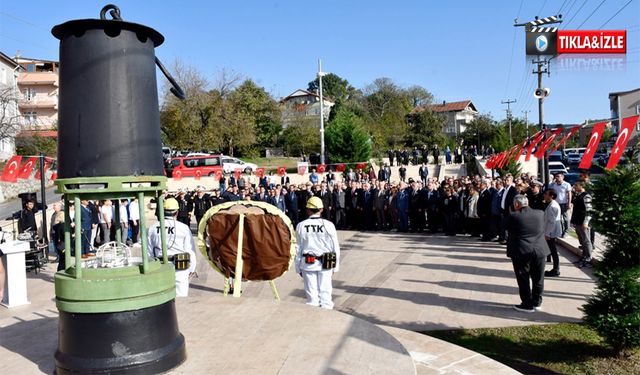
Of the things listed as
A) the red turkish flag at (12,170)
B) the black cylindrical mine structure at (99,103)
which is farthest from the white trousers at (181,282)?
the red turkish flag at (12,170)

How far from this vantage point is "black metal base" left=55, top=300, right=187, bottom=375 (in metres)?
3.99

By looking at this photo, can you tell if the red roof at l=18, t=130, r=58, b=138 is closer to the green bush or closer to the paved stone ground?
the paved stone ground

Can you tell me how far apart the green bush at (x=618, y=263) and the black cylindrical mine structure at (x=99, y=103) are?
17.4 feet

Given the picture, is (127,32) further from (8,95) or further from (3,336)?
(8,95)

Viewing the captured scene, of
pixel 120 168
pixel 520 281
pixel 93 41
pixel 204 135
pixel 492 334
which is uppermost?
pixel 204 135

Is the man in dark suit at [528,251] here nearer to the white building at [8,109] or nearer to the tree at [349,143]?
the tree at [349,143]

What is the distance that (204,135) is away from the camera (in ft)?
160

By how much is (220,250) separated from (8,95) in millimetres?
40772

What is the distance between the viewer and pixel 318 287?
25.3ft

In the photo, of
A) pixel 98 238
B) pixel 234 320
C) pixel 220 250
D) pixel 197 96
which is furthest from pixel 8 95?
pixel 234 320

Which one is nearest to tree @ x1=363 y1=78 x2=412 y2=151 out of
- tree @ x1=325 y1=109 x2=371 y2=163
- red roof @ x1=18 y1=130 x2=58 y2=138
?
tree @ x1=325 y1=109 x2=371 y2=163

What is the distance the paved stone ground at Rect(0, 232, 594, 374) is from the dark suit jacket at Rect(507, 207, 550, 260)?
947 mm

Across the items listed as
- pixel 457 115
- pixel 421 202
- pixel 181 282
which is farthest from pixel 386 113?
pixel 181 282

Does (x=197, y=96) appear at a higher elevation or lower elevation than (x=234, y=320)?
higher
